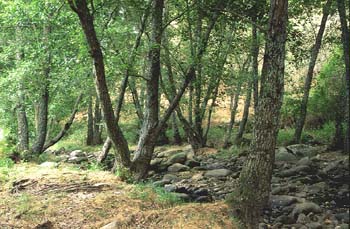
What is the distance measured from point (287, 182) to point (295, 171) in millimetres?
905

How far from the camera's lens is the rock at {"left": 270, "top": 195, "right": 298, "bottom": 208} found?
830 cm

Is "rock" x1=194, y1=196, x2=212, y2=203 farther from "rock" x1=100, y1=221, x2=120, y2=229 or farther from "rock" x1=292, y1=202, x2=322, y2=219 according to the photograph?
"rock" x1=100, y1=221, x2=120, y2=229

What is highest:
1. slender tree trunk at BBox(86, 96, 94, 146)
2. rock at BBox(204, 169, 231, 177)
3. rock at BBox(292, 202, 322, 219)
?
slender tree trunk at BBox(86, 96, 94, 146)

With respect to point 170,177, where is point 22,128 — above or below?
above

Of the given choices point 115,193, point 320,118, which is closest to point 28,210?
point 115,193

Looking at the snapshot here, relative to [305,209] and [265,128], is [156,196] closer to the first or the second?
[265,128]

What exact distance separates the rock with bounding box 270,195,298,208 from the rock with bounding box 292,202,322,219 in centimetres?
42

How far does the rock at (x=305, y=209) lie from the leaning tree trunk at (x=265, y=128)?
1.53m

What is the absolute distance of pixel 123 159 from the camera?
347 inches

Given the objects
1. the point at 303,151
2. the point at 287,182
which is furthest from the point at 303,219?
the point at 303,151

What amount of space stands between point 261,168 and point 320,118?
1422cm

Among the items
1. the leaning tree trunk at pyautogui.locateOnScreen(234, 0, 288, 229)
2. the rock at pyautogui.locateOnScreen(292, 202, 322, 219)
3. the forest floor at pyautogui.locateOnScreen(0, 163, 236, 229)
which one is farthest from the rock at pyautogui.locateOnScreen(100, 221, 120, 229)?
the rock at pyautogui.locateOnScreen(292, 202, 322, 219)

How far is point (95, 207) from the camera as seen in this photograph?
6.62m

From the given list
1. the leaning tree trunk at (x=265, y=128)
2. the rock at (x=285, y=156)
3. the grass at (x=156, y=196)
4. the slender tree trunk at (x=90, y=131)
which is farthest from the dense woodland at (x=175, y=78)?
the slender tree trunk at (x=90, y=131)
